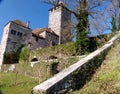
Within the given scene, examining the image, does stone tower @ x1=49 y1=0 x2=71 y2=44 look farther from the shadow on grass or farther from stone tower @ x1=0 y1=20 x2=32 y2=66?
the shadow on grass

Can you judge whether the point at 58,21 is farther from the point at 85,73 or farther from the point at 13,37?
the point at 85,73

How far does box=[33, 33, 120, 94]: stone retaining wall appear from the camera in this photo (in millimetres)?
6668

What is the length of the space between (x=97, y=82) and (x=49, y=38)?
148 feet

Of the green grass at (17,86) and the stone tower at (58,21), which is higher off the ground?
the stone tower at (58,21)

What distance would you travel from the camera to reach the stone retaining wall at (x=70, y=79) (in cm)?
667

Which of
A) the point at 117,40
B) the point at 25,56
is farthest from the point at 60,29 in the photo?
the point at 117,40

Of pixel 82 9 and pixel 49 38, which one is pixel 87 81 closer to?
pixel 82 9

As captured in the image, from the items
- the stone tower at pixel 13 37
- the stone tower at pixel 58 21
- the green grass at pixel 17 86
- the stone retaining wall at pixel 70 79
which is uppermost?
Result: the stone tower at pixel 58 21

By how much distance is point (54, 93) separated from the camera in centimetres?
672

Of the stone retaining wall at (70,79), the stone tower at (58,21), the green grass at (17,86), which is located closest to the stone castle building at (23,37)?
the stone tower at (58,21)

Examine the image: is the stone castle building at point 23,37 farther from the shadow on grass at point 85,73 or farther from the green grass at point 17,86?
the shadow on grass at point 85,73

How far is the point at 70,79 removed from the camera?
771cm

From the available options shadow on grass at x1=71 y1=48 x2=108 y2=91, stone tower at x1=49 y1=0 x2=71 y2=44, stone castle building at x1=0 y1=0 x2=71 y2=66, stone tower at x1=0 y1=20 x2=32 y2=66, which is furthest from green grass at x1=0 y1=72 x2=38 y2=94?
stone tower at x1=49 y1=0 x2=71 y2=44

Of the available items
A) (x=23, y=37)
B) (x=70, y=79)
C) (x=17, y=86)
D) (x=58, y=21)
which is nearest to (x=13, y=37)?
(x=23, y=37)
